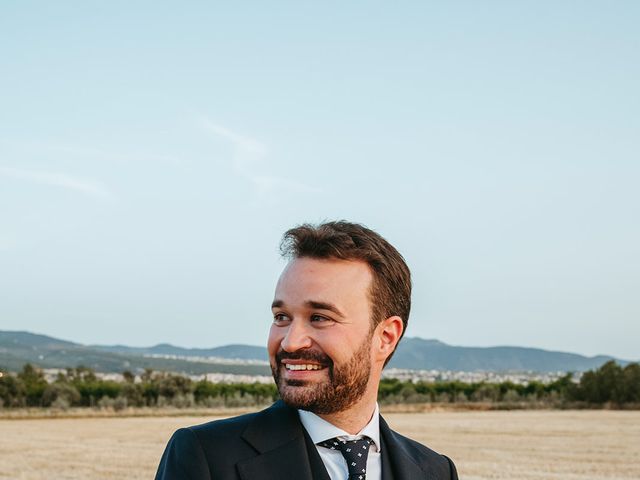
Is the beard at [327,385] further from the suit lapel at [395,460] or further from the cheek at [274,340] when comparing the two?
the suit lapel at [395,460]

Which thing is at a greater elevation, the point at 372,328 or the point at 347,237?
the point at 347,237

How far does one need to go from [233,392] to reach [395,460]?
76086mm

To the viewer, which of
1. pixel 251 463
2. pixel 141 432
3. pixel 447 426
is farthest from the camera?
pixel 447 426

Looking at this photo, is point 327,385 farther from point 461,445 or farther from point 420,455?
point 461,445

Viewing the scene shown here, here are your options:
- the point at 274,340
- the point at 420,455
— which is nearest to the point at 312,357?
the point at 274,340

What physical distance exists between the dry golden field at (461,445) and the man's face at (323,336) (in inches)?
909

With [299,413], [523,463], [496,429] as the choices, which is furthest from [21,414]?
[299,413]

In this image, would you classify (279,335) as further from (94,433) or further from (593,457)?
(94,433)

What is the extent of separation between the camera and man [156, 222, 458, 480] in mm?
3162

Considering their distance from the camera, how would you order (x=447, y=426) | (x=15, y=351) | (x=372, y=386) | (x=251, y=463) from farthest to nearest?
(x=15, y=351) → (x=447, y=426) → (x=372, y=386) → (x=251, y=463)

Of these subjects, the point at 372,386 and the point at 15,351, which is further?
the point at 15,351

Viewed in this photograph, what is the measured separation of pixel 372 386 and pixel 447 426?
1927 inches

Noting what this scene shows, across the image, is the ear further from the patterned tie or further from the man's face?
the patterned tie

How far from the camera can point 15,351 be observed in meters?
159
